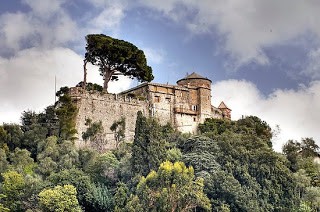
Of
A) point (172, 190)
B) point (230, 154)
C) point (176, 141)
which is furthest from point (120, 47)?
point (172, 190)

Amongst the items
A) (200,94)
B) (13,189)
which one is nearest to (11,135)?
(13,189)

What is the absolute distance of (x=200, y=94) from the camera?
207 ft

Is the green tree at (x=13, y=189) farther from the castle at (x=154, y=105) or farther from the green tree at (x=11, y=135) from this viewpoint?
the castle at (x=154, y=105)

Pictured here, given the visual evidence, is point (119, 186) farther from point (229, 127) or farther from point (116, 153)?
point (229, 127)

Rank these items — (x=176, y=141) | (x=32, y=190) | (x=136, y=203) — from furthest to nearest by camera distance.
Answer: (x=176, y=141)
(x=32, y=190)
(x=136, y=203)

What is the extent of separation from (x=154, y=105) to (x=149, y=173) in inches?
683

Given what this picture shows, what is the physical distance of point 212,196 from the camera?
1761 inches

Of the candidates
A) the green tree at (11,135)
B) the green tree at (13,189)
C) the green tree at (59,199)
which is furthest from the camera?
the green tree at (11,135)

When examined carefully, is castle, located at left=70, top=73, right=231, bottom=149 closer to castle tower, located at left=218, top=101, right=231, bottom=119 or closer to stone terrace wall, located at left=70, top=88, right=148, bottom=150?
stone terrace wall, located at left=70, top=88, right=148, bottom=150

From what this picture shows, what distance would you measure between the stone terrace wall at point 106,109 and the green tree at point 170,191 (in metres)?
13.4

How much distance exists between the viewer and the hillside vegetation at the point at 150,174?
4234 centimetres

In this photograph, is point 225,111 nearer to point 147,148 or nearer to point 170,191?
point 147,148

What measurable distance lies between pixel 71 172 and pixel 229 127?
19713 mm

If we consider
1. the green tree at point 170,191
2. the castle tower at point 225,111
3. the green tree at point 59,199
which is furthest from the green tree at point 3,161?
the castle tower at point 225,111
